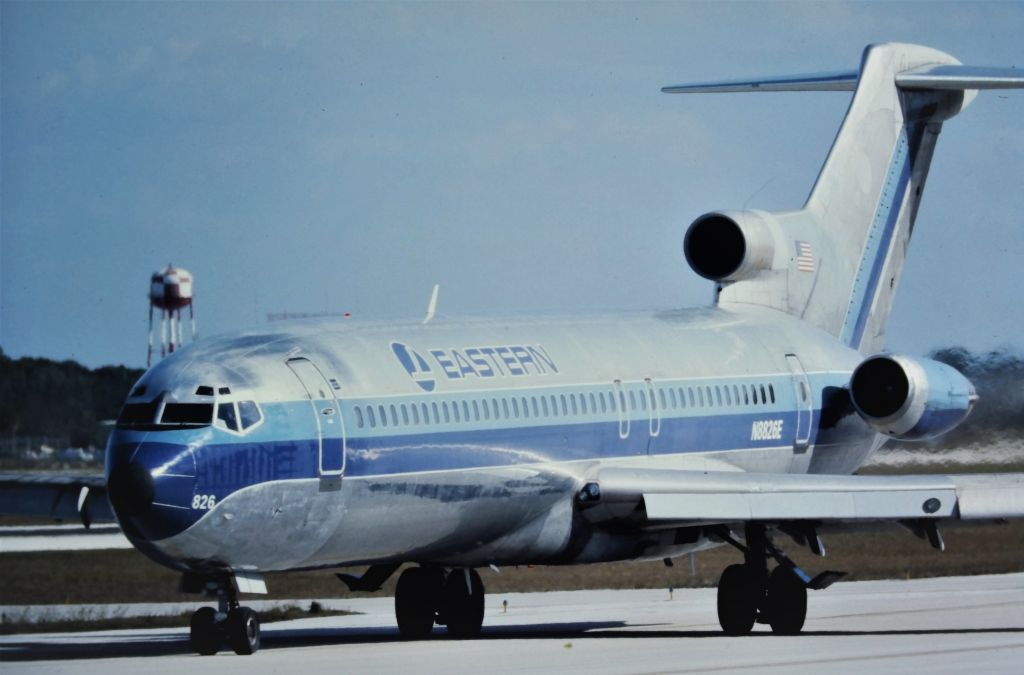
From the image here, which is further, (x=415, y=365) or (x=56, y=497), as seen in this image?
(x=56, y=497)

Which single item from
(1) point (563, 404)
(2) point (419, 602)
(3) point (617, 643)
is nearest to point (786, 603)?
(3) point (617, 643)

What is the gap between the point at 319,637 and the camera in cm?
2692

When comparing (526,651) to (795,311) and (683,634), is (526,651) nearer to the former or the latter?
(683,634)

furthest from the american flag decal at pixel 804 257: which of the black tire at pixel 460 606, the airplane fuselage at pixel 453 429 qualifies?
the black tire at pixel 460 606

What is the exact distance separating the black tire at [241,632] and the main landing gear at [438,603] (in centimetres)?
503

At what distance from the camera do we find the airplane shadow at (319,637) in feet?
78.2

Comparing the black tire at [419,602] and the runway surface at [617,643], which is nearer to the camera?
the runway surface at [617,643]

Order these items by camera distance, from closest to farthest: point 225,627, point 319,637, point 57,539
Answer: point 225,627
point 319,637
point 57,539

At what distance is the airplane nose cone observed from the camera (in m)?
A: 20.8

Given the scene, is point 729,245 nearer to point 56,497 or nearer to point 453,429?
point 453,429

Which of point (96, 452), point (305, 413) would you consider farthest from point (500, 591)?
point (96, 452)

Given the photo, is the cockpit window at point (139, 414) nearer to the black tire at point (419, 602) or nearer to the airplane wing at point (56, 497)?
the airplane wing at point (56, 497)

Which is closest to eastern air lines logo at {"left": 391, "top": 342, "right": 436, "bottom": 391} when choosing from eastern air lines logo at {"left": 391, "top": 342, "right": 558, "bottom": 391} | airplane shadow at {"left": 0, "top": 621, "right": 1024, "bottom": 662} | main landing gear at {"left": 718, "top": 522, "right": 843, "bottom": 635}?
eastern air lines logo at {"left": 391, "top": 342, "right": 558, "bottom": 391}

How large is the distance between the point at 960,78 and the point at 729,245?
470 centimetres
